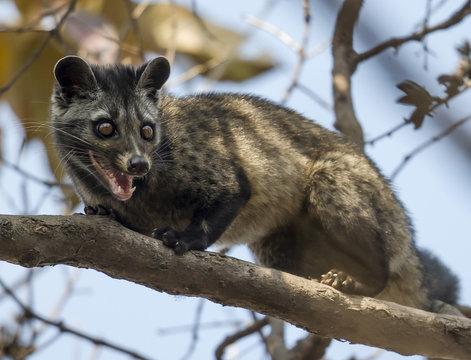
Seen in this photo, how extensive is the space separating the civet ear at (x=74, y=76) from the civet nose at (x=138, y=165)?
38.6 inches

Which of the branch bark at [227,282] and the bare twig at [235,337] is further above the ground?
the bare twig at [235,337]

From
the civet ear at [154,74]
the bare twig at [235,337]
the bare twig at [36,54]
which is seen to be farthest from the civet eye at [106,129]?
the bare twig at [235,337]

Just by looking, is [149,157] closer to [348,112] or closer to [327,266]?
[327,266]

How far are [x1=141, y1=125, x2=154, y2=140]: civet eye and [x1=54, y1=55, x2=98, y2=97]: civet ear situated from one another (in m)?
0.58

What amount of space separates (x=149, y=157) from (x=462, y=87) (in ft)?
8.88

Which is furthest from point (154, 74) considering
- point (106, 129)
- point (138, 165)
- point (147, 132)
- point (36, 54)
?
point (36, 54)

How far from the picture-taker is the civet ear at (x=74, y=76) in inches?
211

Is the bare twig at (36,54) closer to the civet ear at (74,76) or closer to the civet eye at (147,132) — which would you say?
the civet ear at (74,76)

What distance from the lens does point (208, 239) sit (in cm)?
531

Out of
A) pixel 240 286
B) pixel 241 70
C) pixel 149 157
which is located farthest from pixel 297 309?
pixel 241 70

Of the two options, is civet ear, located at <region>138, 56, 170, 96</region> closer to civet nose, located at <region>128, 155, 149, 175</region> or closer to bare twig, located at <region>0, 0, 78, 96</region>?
civet nose, located at <region>128, 155, 149, 175</region>

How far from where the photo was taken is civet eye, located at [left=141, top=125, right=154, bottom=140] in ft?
17.4

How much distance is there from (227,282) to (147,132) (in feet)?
4.97

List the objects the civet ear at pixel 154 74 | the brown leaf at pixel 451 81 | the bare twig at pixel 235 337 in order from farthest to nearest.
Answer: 1. the bare twig at pixel 235 337
2. the civet ear at pixel 154 74
3. the brown leaf at pixel 451 81
